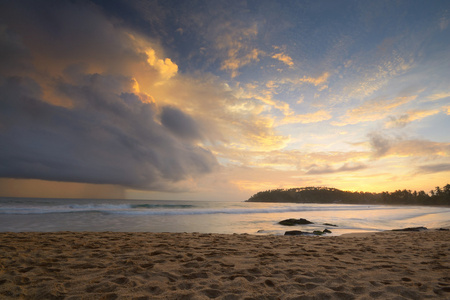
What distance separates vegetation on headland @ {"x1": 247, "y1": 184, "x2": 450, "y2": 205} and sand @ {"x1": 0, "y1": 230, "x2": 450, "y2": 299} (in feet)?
383

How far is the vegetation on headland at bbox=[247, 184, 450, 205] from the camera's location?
90.6 m

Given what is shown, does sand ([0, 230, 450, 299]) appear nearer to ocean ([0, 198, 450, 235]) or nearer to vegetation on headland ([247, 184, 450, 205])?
ocean ([0, 198, 450, 235])

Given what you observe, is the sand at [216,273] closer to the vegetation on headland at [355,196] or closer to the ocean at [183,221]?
the ocean at [183,221]

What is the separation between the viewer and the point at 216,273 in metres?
3.79

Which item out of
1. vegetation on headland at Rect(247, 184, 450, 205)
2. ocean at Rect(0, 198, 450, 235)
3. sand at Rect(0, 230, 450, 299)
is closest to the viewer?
sand at Rect(0, 230, 450, 299)

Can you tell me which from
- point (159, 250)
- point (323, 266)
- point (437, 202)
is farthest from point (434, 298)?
point (437, 202)

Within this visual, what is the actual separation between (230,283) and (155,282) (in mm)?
1178

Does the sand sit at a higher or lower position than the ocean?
higher

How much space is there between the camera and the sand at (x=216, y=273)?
3029mm

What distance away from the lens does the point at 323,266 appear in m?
4.22

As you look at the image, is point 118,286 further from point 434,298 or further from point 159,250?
point 434,298

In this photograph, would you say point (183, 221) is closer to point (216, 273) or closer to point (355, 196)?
point (216, 273)

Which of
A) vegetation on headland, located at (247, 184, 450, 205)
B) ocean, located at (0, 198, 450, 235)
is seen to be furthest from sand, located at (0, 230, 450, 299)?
vegetation on headland, located at (247, 184, 450, 205)

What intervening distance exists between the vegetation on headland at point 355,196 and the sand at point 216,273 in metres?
117
